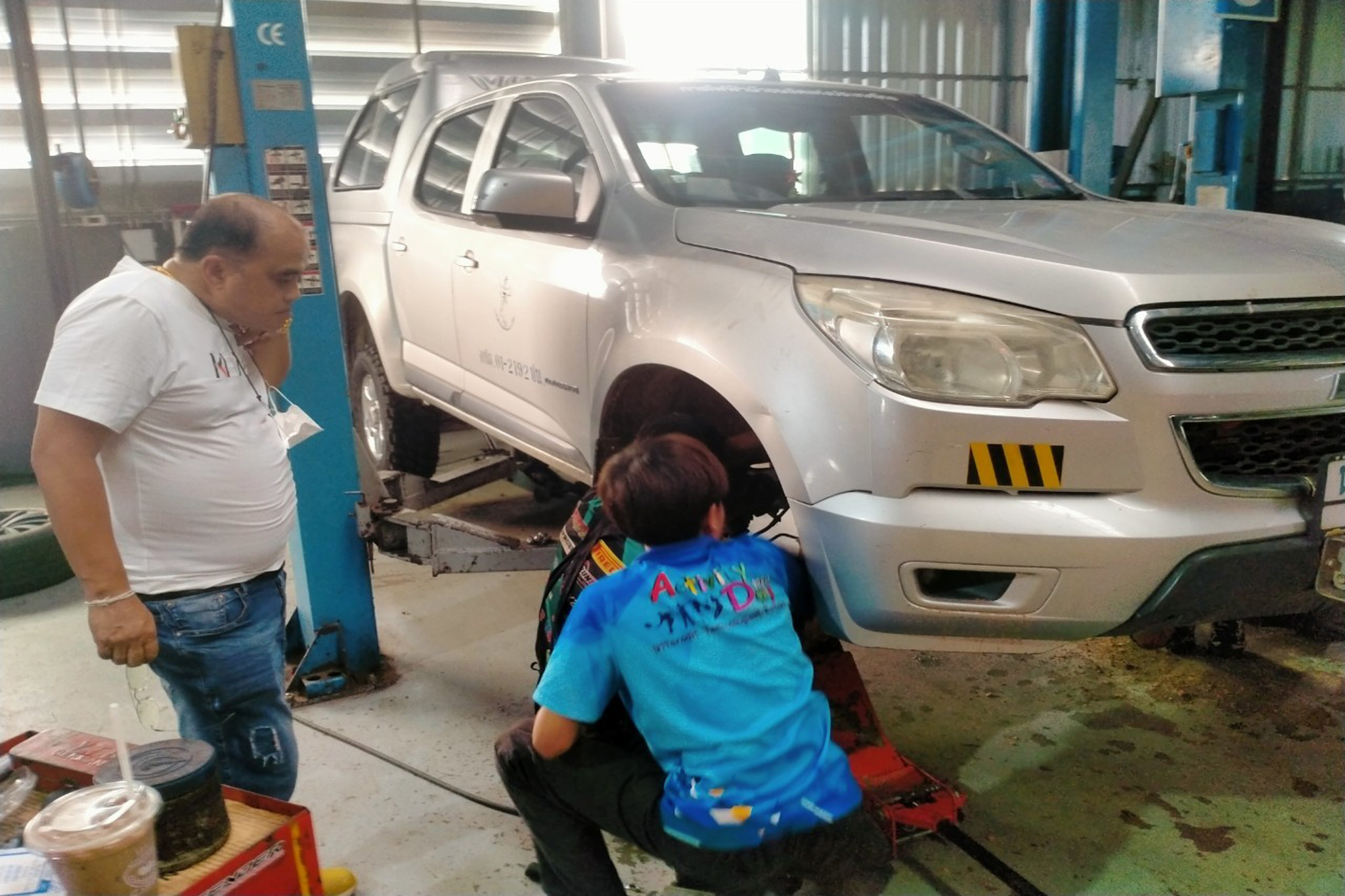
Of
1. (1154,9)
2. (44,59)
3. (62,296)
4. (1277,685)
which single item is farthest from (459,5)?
(1154,9)

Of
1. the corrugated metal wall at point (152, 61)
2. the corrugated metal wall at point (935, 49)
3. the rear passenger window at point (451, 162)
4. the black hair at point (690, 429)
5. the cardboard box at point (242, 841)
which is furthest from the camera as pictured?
the corrugated metal wall at point (935, 49)

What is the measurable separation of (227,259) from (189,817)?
0.94 metres

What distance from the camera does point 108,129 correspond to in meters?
6.38

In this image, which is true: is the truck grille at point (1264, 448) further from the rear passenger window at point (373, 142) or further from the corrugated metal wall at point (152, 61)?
the corrugated metal wall at point (152, 61)

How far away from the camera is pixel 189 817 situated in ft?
4.97

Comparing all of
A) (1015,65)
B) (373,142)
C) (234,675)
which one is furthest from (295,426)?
(1015,65)

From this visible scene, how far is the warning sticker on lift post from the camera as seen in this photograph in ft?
8.65

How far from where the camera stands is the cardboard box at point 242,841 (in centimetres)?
149

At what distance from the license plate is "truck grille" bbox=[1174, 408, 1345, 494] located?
0.03m

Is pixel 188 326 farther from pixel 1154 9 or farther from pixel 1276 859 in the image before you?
pixel 1154 9

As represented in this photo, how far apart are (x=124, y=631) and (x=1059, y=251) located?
172 centimetres

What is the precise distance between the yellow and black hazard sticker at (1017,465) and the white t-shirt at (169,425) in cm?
131

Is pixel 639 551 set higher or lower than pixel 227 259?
lower

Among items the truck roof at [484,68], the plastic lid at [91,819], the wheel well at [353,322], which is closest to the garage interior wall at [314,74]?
the truck roof at [484,68]
